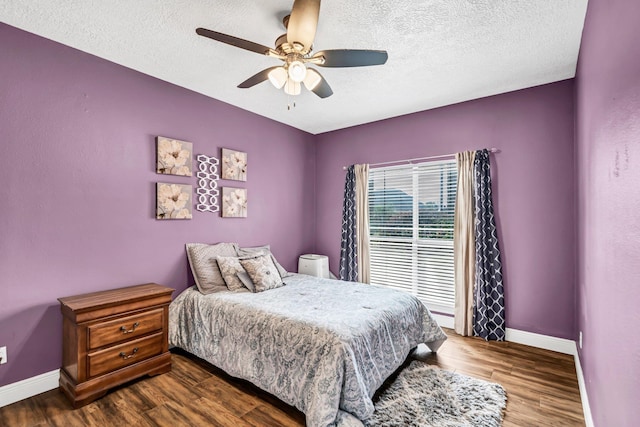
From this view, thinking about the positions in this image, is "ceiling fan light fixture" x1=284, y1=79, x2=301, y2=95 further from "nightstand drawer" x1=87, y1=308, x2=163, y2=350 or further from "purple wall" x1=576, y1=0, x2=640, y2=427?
"nightstand drawer" x1=87, y1=308, x2=163, y2=350

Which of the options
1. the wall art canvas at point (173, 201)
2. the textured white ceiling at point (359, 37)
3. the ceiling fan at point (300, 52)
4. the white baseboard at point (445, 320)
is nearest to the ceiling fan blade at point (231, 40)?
the ceiling fan at point (300, 52)

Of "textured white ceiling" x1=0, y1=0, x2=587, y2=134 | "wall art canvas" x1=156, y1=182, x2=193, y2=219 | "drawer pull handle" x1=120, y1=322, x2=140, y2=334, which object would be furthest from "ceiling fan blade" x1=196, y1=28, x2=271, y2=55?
"drawer pull handle" x1=120, y1=322, x2=140, y2=334

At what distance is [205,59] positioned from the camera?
2611mm

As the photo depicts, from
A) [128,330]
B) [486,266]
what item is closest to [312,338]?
[128,330]

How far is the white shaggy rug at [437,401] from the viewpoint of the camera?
6.42 feet

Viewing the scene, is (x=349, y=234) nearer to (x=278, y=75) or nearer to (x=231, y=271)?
(x=231, y=271)

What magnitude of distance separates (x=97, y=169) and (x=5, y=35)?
1.06 metres

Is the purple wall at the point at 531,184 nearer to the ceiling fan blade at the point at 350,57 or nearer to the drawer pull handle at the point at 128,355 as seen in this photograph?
the ceiling fan blade at the point at 350,57

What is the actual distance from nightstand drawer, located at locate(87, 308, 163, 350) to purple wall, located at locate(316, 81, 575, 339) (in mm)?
3474

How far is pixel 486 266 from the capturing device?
10.8 ft

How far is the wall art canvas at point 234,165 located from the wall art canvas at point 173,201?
50 centimetres

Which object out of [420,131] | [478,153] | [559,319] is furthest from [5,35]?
[559,319]

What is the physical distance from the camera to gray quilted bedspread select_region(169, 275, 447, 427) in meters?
1.88

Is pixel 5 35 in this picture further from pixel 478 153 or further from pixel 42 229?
pixel 478 153
